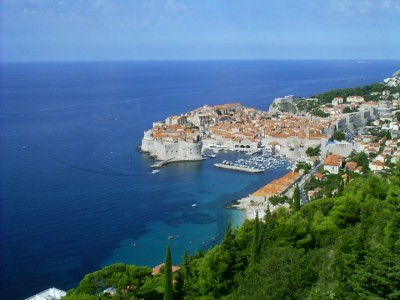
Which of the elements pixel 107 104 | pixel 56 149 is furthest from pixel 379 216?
pixel 107 104

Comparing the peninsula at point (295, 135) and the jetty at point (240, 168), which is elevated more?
the peninsula at point (295, 135)

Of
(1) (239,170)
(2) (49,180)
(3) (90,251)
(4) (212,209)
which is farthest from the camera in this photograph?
(1) (239,170)

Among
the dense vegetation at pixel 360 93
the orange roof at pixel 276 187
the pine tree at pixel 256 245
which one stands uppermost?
the dense vegetation at pixel 360 93

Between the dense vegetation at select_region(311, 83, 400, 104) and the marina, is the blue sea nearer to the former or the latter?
the marina

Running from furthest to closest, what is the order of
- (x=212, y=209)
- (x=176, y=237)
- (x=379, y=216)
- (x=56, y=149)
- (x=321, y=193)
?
(x=56, y=149)
(x=212, y=209)
(x=321, y=193)
(x=176, y=237)
(x=379, y=216)

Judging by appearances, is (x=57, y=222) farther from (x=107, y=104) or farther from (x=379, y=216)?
(x=107, y=104)

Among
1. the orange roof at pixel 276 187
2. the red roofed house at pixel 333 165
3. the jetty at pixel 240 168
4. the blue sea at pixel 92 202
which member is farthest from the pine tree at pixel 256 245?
the jetty at pixel 240 168

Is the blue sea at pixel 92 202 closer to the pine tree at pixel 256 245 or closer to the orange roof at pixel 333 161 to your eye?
the orange roof at pixel 333 161

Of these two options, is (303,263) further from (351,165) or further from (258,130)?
(258,130)
